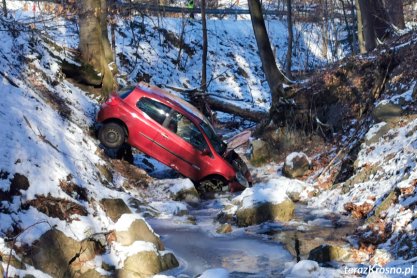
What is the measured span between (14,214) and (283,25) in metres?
37.0

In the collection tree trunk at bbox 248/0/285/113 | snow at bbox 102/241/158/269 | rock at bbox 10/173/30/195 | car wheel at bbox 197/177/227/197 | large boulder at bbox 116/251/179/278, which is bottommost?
car wheel at bbox 197/177/227/197

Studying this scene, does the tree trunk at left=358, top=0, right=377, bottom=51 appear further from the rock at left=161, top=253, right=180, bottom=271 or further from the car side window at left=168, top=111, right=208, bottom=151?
the rock at left=161, top=253, right=180, bottom=271

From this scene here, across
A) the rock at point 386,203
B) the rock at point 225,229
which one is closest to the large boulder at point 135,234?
the rock at point 225,229

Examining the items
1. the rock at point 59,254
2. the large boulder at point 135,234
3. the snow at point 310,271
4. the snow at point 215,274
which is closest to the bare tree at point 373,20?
the snow at point 310,271

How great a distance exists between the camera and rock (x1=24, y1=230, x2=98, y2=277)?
6.21m

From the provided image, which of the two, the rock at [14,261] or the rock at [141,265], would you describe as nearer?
the rock at [14,261]

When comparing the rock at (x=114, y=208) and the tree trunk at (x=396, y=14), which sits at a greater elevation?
the tree trunk at (x=396, y=14)

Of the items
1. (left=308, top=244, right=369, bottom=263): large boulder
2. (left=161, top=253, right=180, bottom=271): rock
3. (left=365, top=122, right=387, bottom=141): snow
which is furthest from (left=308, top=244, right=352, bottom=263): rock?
(left=365, top=122, right=387, bottom=141): snow

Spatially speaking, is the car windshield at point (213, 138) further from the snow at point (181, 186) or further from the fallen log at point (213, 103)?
the fallen log at point (213, 103)

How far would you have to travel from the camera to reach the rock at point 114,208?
848 cm

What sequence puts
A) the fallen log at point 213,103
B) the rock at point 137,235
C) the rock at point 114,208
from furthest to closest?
the fallen log at point 213,103
the rock at point 114,208
the rock at point 137,235

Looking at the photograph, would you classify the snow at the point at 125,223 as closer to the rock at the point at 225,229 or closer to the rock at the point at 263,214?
the rock at the point at 225,229

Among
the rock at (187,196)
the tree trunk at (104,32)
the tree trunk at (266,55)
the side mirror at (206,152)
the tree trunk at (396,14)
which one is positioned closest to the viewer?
the rock at (187,196)

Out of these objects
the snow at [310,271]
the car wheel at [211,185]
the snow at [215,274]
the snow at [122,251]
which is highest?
the snow at [122,251]
